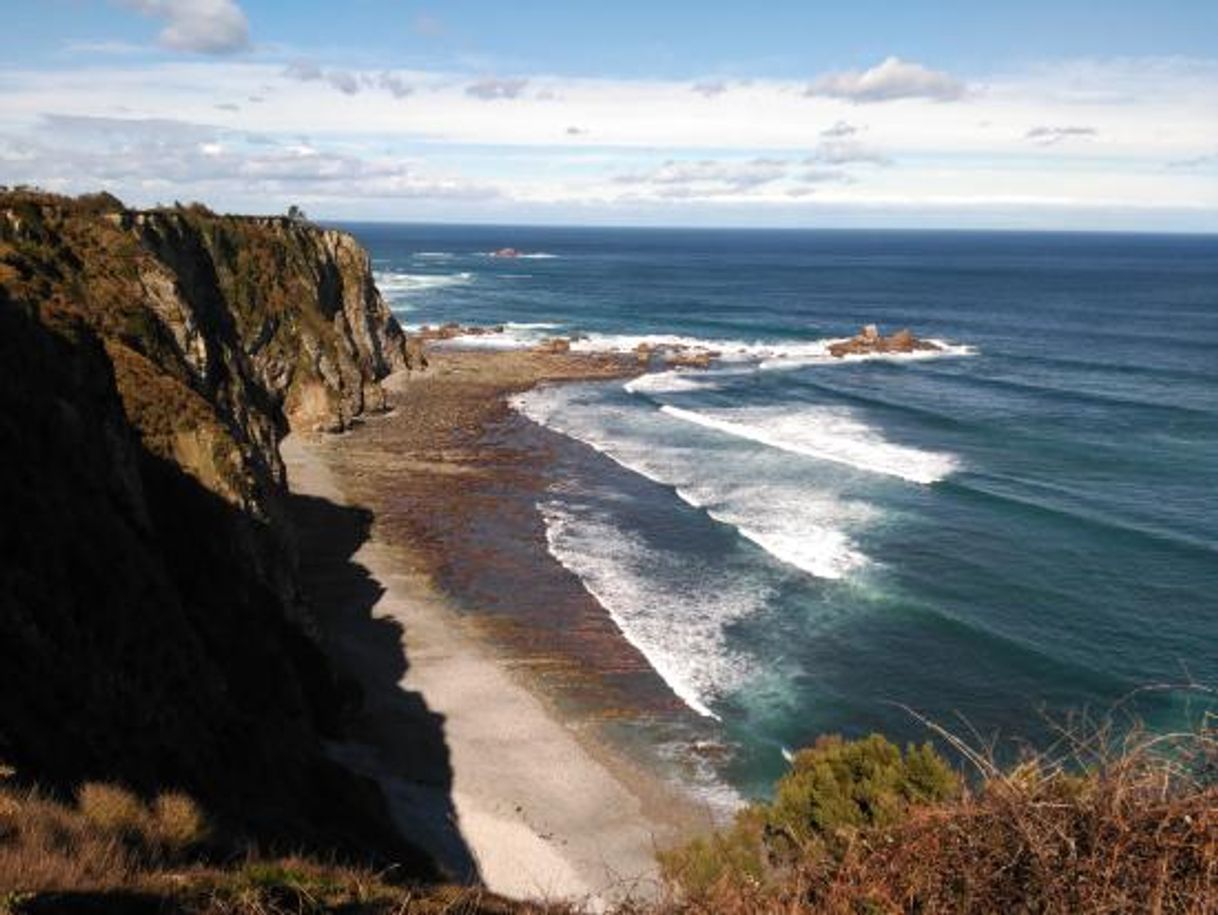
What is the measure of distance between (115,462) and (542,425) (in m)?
43.9

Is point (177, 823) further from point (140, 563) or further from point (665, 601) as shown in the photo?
point (665, 601)

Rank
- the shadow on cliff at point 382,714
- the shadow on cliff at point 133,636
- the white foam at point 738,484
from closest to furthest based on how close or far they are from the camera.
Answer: the shadow on cliff at point 133,636 < the shadow on cliff at point 382,714 < the white foam at point 738,484

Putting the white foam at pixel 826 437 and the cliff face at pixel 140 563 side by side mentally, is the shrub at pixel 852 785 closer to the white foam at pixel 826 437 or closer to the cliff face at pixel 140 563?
the cliff face at pixel 140 563

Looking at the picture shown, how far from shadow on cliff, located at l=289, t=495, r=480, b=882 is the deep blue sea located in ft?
24.2

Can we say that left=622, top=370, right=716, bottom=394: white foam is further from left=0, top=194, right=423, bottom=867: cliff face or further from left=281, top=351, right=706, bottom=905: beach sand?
left=0, top=194, right=423, bottom=867: cliff face

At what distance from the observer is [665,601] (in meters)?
34.9

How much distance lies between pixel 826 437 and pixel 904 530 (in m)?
17.7

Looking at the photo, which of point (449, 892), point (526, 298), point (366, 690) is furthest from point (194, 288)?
point (526, 298)

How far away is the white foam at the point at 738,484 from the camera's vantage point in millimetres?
40094

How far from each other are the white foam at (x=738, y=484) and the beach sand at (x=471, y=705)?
929 cm

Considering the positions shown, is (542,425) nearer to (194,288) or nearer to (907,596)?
(194,288)

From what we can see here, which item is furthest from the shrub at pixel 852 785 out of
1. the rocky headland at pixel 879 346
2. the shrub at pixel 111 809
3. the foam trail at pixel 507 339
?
the foam trail at pixel 507 339

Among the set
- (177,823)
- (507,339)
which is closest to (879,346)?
(507,339)

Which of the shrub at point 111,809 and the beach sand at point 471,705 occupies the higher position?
the shrub at point 111,809
